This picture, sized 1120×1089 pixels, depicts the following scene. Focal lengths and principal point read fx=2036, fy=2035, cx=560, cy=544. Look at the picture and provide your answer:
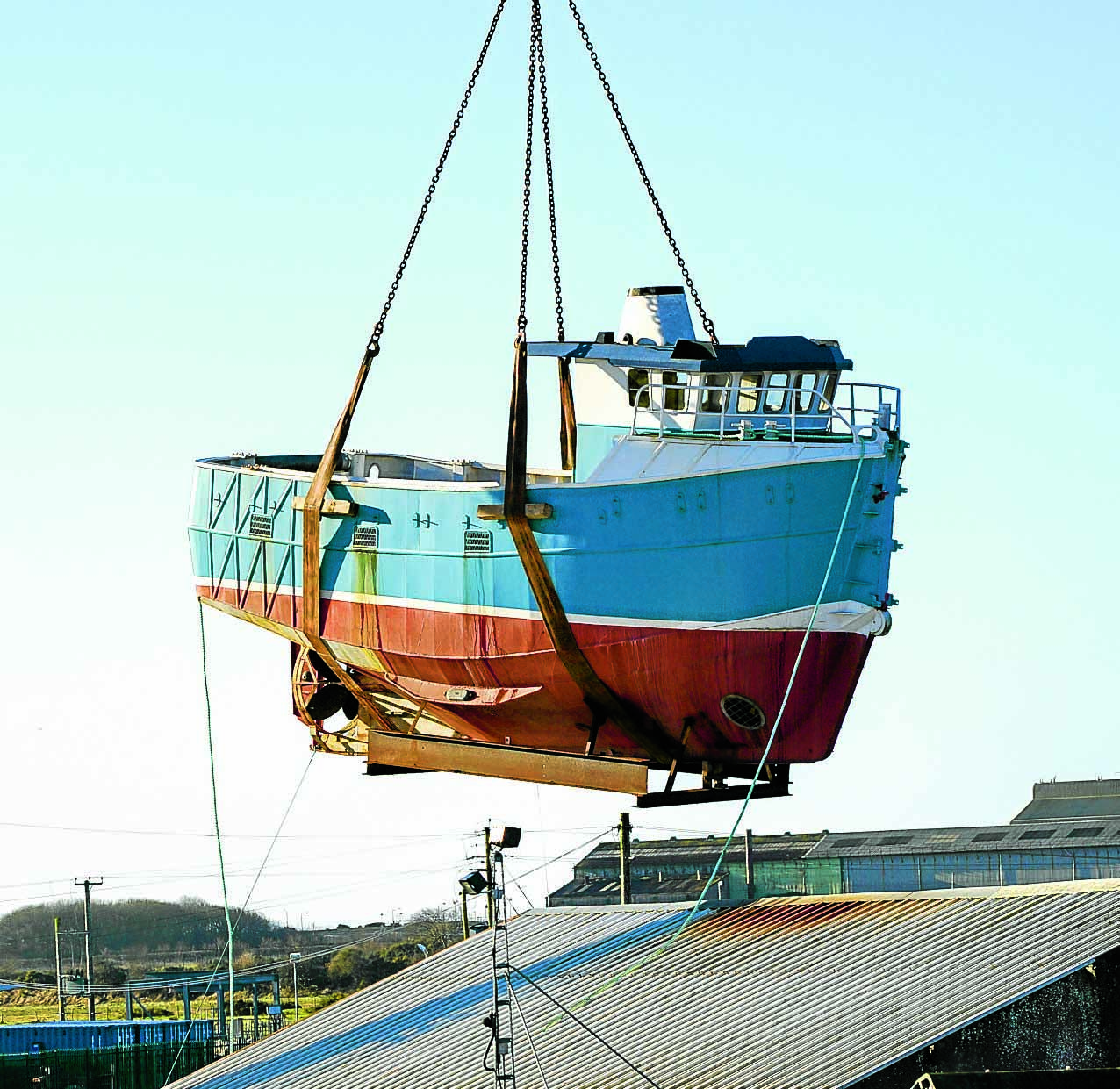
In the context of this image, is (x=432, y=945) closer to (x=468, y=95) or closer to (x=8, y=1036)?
(x=8, y=1036)

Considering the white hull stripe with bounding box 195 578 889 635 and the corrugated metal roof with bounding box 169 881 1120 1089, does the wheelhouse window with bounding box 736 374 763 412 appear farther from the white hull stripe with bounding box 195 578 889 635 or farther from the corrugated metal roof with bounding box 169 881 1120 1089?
the corrugated metal roof with bounding box 169 881 1120 1089

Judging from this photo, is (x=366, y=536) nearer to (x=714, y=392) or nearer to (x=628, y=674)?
(x=628, y=674)

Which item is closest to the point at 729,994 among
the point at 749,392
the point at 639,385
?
the point at 749,392

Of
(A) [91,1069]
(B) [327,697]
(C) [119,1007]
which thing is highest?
(B) [327,697]

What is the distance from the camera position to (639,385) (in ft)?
93.2

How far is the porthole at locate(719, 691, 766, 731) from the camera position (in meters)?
27.0

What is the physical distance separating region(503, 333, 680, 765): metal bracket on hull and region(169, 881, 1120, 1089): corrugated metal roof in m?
3.19

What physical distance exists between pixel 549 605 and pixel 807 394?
4874mm

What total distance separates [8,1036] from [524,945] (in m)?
23.1

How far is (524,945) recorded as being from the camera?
31.5m

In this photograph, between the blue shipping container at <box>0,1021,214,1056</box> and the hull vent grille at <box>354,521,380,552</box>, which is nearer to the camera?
the hull vent grille at <box>354,521,380,552</box>

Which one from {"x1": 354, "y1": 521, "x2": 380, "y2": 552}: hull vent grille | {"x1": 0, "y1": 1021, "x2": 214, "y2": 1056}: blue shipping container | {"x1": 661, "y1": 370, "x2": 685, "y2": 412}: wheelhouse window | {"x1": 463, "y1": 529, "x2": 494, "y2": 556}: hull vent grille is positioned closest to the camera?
{"x1": 463, "y1": 529, "x2": 494, "y2": 556}: hull vent grille

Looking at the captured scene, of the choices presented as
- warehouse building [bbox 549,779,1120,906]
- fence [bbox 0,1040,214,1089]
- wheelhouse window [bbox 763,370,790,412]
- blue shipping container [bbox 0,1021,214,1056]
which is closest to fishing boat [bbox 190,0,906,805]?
wheelhouse window [bbox 763,370,790,412]

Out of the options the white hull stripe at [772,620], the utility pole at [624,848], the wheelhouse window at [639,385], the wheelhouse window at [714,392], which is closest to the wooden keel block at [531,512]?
the white hull stripe at [772,620]
